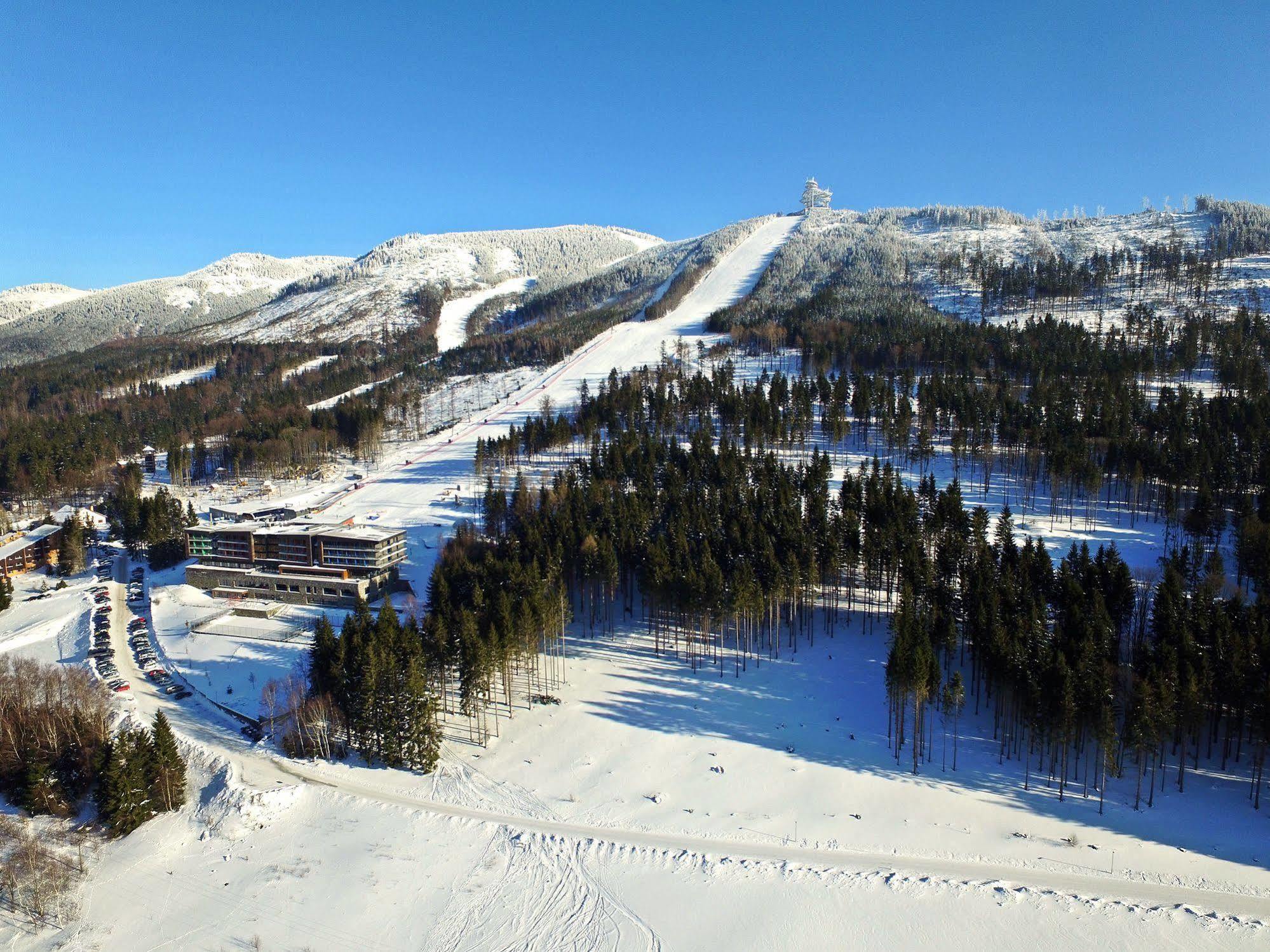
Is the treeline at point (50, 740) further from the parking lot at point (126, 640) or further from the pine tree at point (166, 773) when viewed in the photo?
the parking lot at point (126, 640)

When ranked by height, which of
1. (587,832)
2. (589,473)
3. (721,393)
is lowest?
(587,832)

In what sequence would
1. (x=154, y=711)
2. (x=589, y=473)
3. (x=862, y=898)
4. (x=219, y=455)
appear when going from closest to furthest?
(x=862, y=898) → (x=154, y=711) → (x=589, y=473) → (x=219, y=455)

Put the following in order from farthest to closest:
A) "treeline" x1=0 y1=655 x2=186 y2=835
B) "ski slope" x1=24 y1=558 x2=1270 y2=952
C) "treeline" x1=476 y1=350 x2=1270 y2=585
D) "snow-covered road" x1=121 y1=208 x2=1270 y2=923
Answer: "treeline" x1=476 y1=350 x2=1270 y2=585, "treeline" x1=0 y1=655 x2=186 y2=835, "snow-covered road" x1=121 y1=208 x2=1270 y2=923, "ski slope" x1=24 y1=558 x2=1270 y2=952

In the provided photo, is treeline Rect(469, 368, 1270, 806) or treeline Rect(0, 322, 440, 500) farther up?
treeline Rect(0, 322, 440, 500)

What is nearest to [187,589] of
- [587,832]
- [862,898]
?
[587,832]

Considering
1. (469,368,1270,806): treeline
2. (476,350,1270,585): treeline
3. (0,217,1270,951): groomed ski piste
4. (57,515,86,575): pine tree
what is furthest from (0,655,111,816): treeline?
(476,350,1270,585): treeline

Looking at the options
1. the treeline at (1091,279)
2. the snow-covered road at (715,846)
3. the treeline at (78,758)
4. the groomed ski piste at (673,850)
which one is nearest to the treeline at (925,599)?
the groomed ski piste at (673,850)

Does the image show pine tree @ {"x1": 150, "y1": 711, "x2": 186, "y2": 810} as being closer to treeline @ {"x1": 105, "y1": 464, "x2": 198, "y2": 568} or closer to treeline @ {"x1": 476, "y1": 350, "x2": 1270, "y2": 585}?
treeline @ {"x1": 105, "y1": 464, "x2": 198, "y2": 568}

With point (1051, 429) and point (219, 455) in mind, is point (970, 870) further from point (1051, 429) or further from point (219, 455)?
point (219, 455)
